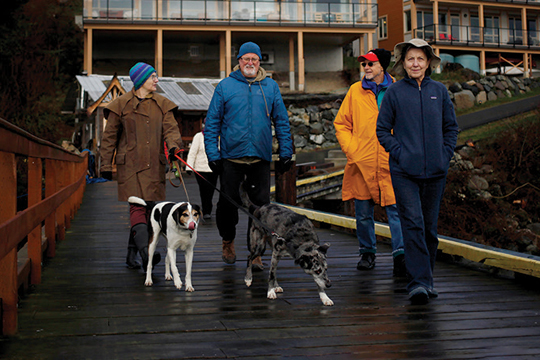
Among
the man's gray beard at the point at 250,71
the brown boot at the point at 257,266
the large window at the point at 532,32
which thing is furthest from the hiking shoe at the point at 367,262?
the large window at the point at 532,32

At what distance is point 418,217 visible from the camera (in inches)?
188

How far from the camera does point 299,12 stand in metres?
37.8

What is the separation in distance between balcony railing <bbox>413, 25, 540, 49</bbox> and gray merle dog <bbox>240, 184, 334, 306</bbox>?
39570 millimetres

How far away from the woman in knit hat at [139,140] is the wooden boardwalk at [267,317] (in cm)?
79

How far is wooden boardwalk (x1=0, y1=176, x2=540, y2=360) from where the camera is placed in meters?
3.44

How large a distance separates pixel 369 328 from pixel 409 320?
37 centimetres

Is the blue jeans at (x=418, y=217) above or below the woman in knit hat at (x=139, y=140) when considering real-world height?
below

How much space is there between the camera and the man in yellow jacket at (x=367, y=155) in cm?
590

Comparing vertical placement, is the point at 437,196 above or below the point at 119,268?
above

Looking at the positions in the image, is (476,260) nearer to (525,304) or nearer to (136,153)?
(525,304)

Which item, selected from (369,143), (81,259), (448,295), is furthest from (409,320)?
(81,259)

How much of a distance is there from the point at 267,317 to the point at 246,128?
86.7 inches

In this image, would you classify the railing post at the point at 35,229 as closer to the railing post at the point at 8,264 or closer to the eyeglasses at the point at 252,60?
the railing post at the point at 8,264

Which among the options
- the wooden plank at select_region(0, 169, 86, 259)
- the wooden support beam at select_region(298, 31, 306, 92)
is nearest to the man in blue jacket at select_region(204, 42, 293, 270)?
the wooden plank at select_region(0, 169, 86, 259)
